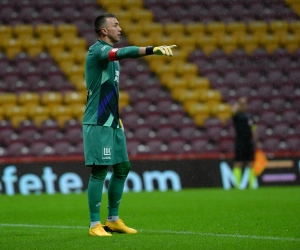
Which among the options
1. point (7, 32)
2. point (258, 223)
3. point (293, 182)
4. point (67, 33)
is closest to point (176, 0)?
point (67, 33)

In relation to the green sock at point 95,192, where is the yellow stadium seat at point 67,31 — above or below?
above

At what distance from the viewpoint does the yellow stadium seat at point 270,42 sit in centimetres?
1906

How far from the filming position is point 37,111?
1686cm

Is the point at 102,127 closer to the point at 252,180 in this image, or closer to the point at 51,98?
the point at 252,180

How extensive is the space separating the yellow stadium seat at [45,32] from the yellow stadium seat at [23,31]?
187mm

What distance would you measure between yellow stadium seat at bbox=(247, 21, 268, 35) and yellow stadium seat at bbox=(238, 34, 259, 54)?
24 centimetres

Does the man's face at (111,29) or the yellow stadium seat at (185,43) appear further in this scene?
the yellow stadium seat at (185,43)

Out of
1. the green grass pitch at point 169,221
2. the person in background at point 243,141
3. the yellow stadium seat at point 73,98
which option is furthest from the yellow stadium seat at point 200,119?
the green grass pitch at point 169,221

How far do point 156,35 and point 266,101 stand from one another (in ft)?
11.3

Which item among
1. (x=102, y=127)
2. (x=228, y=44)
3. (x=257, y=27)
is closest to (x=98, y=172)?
(x=102, y=127)

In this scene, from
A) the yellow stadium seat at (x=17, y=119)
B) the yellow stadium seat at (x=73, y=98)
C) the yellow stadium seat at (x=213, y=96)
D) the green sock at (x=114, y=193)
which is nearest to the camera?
the green sock at (x=114, y=193)

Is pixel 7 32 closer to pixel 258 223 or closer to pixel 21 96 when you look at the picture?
pixel 21 96

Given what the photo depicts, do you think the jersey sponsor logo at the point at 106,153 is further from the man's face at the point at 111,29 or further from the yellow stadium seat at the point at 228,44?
the yellow stadium seat at the point at 228,44

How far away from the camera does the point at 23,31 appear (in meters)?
18.7
